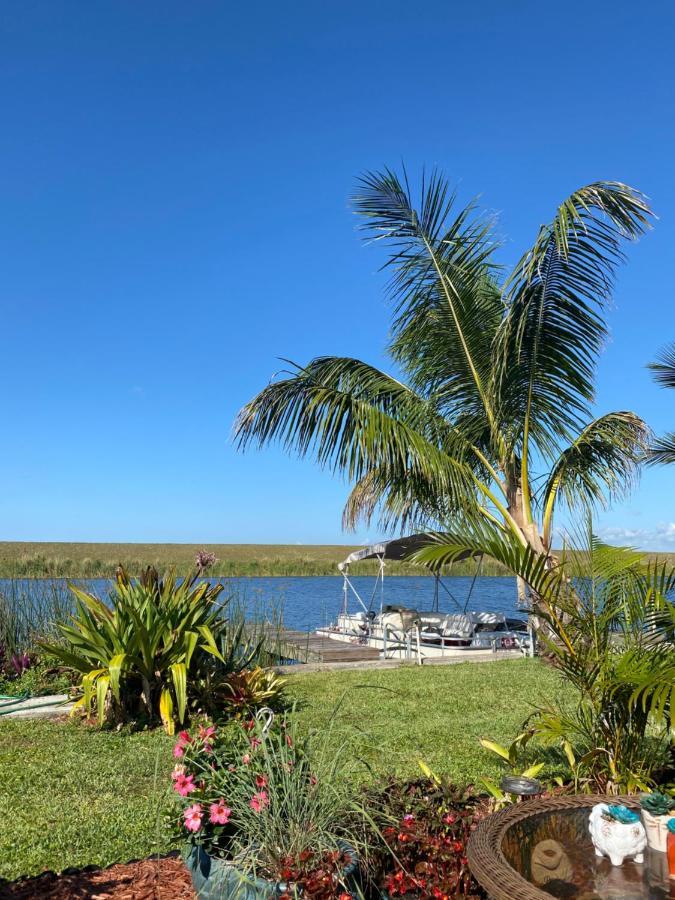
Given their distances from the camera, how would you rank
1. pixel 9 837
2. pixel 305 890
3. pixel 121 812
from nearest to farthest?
pixel 305 890 < pixel 9 837 < pixel 121 812

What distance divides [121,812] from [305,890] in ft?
7.88

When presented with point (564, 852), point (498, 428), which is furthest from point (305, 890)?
point (498, 428)

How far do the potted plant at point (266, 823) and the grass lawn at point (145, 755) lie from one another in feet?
0.85

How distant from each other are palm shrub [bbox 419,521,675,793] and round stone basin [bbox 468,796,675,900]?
3.44 feet

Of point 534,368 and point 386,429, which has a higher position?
point 534,368

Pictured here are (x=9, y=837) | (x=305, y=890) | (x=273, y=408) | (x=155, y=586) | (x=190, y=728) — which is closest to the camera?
(x=305, y=890)

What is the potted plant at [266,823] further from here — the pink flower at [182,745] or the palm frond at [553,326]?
the palm frond at [553,326]

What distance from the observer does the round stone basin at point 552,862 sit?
2441mm

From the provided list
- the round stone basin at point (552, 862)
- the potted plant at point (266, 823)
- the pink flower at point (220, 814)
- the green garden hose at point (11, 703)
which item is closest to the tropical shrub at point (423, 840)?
the potted plant at point (266, 823)

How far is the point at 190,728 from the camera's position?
6676mm

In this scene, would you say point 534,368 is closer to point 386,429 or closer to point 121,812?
point 386,429

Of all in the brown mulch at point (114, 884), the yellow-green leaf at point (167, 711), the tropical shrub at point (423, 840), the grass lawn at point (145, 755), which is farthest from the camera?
the yellow-green leaf at point (167, 711)

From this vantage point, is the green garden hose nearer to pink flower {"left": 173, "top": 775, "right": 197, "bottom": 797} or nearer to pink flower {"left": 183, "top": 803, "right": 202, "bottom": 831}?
pink flower {"left": 173, "top": 775, "right": 197, "bottom": 797}

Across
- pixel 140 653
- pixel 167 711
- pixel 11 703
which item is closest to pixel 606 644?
pixel 167 711
